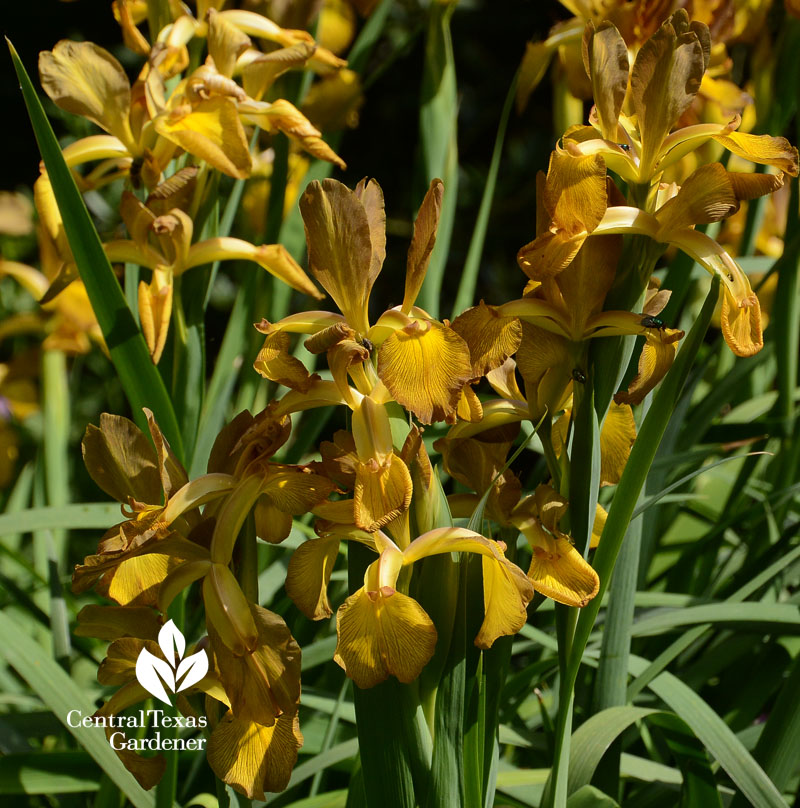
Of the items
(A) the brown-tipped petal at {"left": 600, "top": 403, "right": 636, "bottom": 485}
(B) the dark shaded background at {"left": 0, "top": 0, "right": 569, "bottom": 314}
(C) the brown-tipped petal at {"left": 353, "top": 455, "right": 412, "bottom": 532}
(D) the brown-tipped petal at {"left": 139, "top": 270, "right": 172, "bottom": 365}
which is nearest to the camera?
(C) the brown-tipped petal at {"left": 353, "top": 455, "right": 412, "bottom": 532}

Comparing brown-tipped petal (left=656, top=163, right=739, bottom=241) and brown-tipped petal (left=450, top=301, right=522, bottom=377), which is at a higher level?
brown-tipped petal (left=656, top=163, right=739, bottom=241)

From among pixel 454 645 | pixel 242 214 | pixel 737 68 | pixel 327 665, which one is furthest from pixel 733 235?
pixel 454 645

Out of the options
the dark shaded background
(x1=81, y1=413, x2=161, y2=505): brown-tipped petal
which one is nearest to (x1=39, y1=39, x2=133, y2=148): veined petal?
(x1=81, y1=413, x2=161, y2=505): brown-tipped petal

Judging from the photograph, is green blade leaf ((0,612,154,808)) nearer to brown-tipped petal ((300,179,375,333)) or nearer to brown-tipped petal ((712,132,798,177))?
brown-tipped petal ((300,179,375,333))

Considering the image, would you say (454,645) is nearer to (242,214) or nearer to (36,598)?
(242,214)

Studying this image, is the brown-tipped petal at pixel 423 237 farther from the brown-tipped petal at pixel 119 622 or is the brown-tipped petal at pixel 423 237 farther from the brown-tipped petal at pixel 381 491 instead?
the brown-tipped petal at pixel 119 622

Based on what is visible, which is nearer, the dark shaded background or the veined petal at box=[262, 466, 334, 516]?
the veined petal at box=[262, 466, 334, 516]

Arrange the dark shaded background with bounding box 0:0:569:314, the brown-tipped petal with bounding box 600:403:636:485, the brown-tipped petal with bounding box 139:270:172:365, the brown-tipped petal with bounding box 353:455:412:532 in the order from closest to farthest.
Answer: the brown-tipped petal with bounding box 353:455:412:532 → the brown-tipped petal with bounding box 600:403:636:485 → the brown-tipped petal with bounding box 139:270:172:365 → the dark shaded background with bounding box 0:0:569:314
